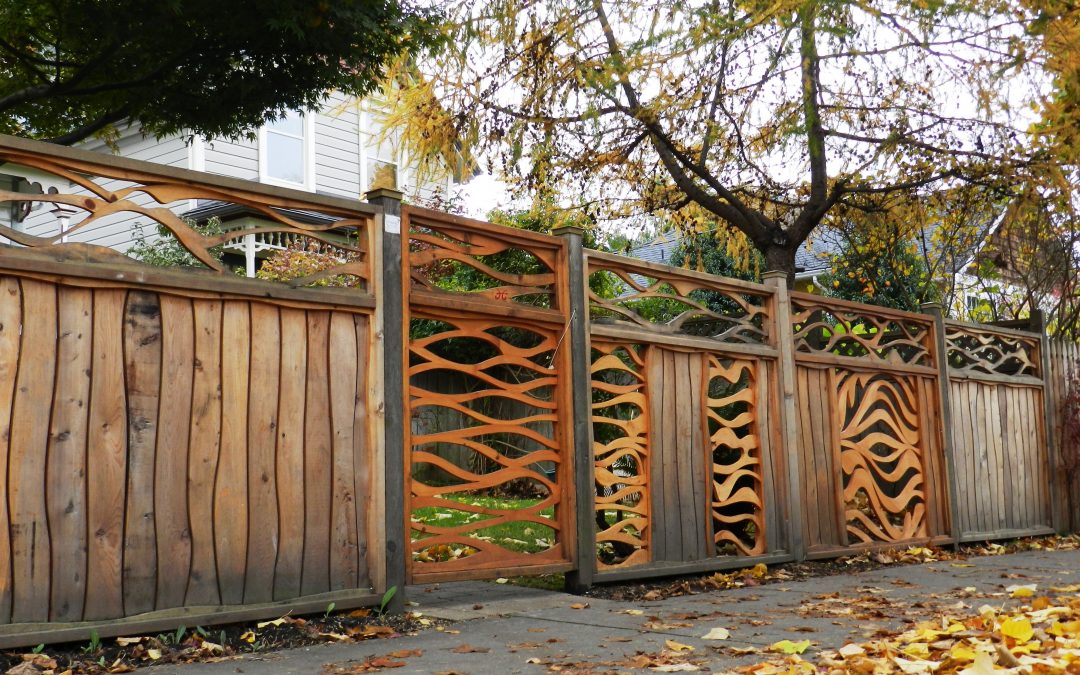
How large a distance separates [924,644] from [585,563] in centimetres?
249

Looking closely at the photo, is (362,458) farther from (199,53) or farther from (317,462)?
(199,53)

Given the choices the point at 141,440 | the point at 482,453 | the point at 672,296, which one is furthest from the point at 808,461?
the point at 141,440

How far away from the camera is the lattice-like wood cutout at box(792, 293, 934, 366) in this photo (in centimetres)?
798

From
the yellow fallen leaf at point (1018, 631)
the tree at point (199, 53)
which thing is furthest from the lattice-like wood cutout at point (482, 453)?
the yellow fallen leaf at point (1018, 631)

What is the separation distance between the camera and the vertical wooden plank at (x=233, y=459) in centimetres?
448

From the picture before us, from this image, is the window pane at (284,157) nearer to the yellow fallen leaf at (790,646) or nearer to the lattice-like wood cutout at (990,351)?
the lattice-like wood cutout at (990,351)

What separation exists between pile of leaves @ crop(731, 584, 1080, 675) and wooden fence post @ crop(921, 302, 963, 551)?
4.62 metres

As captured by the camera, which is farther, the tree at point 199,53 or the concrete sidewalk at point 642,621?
the tree at point 199,53

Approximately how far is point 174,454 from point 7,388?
73cm

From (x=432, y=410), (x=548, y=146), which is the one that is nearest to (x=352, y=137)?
(x=432, y=410)

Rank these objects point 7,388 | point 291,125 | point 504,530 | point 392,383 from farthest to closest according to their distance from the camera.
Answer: point 291,125, point 504,530, point 392,383, point 7,388

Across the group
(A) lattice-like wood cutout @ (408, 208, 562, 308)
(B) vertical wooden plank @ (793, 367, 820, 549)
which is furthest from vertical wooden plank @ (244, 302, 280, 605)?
(B) vertical wooden plank @ (793, 367, 820, 549)

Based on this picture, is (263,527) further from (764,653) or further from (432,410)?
(432,410)

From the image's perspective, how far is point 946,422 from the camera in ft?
29.8
